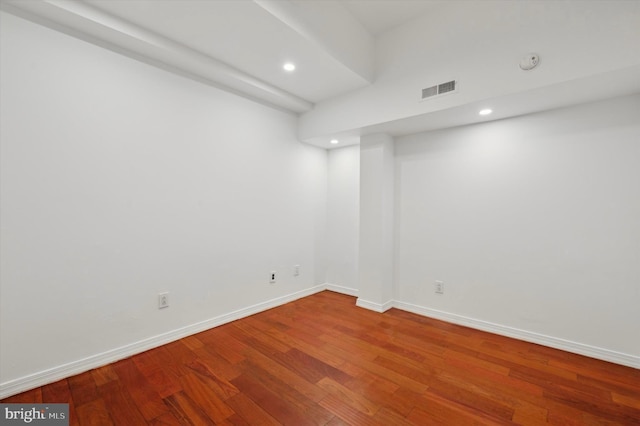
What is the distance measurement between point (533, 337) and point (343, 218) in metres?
2.45

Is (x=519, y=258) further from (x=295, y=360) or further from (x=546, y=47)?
(x=295, y=360)

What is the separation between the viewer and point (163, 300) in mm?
2445

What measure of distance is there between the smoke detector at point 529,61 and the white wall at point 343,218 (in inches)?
81.9

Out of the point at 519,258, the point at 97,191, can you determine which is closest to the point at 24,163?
the point at 97,191

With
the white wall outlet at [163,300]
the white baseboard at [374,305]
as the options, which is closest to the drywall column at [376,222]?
the white baseboard at [374,305]

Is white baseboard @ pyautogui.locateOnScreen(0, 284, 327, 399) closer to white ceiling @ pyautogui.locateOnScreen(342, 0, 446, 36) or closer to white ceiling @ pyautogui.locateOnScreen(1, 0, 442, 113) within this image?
white ceiling @ pyautogui.locateOnScreen(1, 0, 442, 113)

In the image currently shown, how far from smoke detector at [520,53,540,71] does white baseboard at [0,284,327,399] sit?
3405 mm

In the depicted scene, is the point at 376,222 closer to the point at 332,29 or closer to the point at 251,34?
the point at 332,29

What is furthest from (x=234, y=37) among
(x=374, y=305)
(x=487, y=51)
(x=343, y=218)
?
(x=374, y=305)

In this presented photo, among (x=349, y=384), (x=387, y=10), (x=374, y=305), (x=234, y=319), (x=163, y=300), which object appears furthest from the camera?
(x=374, y=305)

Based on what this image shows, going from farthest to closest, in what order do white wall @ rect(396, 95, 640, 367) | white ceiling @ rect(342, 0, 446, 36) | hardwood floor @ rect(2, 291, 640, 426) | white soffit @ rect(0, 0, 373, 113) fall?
white ceiling @ rect(342, 0, 446, 36), white wall @ rect(396, 95, 640, 367), white soffit @ rect(0, 0, 373, 113), hardwood floor @ rect(2, 291, 640, 426)

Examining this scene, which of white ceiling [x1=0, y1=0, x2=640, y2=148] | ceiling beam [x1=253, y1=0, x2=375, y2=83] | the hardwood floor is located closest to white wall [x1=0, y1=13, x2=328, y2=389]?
white ceiling [x1=0, y1=0, x2=640, y2=148]

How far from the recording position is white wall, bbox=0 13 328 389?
1.80 meters

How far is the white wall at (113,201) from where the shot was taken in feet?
5.90
